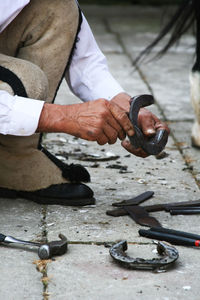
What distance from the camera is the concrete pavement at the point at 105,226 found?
70.8 inches

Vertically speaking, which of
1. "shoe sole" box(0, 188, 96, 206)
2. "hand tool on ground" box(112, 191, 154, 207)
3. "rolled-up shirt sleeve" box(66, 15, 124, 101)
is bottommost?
"hand tool on ground" box(112, 191, 154, 207)

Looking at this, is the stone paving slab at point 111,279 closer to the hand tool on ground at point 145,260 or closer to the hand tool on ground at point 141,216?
the hand tool on ground at point 145,260

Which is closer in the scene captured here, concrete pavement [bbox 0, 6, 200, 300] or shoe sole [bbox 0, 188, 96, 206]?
concrete pavement [bbox 0, 6, 200, 300]

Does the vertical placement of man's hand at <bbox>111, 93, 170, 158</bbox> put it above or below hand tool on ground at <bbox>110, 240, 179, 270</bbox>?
above

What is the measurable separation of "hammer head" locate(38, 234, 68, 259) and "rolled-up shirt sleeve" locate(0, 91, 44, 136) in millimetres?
351

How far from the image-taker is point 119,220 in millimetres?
2291

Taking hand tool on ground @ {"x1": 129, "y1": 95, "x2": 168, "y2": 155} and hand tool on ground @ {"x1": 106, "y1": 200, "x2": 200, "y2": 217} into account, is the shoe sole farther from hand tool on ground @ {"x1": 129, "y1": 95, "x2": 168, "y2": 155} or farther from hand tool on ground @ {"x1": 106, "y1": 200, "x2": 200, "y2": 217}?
hand tool on ground @ {"x1": 129, "y1": 95, "x2": 168, "y2": 155}

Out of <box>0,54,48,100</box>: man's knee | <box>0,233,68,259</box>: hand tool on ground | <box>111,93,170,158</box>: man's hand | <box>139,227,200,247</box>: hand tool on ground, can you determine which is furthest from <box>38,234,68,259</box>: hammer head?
<box>0,54,48,100</box>: man's knee

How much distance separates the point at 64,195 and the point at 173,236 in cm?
50

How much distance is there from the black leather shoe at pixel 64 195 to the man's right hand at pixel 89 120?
1.21 feet

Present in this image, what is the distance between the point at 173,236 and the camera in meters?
2.07

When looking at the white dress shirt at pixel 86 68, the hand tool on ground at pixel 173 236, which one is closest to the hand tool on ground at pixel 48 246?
the hand tool on ground at pixel 173 236

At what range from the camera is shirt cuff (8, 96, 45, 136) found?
205 centimetres

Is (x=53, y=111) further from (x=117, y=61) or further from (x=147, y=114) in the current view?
(x=117, y=61)
